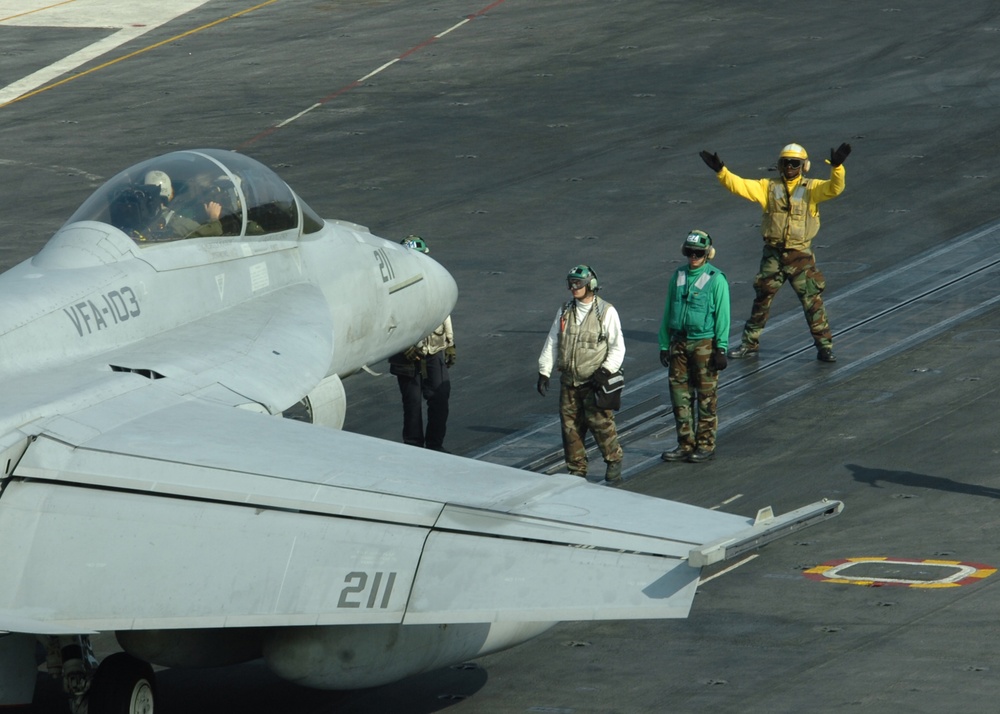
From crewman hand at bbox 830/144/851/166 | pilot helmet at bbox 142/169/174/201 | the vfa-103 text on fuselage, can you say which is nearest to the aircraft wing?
the vfa-103 text on fuselage

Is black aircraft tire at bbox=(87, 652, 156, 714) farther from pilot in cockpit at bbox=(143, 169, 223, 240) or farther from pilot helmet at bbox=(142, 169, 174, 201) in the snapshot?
pilot helmet at bbox=(142, 169, 174, 201)

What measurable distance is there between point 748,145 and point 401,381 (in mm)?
12191

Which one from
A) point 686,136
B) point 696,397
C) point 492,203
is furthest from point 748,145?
point 696,397

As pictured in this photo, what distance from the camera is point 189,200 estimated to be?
12.6 meters

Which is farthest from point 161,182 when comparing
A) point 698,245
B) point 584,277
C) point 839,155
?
point 839,155

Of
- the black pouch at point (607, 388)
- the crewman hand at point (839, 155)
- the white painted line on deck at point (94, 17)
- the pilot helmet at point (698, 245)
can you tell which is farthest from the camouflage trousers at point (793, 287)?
the white painted line on deck at point (94, 17)

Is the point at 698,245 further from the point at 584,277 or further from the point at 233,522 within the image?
the point at 233,522

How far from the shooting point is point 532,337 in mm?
20234

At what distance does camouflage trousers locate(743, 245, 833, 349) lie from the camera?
18.7 metres

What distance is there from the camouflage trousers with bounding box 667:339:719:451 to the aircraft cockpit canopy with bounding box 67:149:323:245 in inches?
189

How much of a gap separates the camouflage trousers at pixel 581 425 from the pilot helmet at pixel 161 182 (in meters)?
4.72

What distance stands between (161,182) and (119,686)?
14.0 ft

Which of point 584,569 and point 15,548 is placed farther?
point 15,548

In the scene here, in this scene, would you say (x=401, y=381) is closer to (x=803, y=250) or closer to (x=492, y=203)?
(x=803, y=250)
